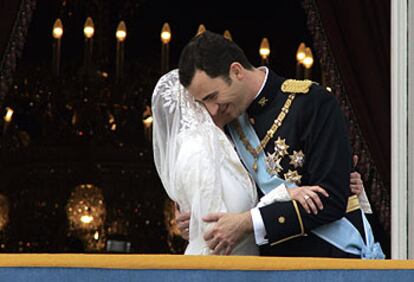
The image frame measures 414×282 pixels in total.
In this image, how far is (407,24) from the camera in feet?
15.5

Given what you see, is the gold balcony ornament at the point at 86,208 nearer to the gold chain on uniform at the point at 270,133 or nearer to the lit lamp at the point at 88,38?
the lit lamp at the point at 88,38

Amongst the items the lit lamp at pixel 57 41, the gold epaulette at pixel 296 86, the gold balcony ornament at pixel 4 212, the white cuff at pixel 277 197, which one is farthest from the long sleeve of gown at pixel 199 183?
the gold balcony ornament at pixel 4 212

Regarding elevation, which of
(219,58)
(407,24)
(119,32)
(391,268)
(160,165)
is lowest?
(391,268)

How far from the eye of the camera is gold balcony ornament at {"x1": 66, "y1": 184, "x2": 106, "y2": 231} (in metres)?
7.96

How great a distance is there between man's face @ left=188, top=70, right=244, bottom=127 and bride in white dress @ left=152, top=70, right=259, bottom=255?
4 cm

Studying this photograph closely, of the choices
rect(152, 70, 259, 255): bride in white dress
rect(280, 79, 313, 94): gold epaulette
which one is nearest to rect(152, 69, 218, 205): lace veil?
rect(152, 70, 259, 255): bride in white dress

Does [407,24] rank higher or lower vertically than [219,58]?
higher

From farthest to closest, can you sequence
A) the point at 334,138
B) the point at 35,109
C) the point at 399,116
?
1. the point at 35,109
2. the point at 399,116
3. the point at 334,138

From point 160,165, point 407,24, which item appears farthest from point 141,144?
point 160,165

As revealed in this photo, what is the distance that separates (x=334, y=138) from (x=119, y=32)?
4.37 m

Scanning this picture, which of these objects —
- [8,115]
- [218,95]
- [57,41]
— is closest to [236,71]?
[218,95]

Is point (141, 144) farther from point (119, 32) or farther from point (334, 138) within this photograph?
point (334, 138)

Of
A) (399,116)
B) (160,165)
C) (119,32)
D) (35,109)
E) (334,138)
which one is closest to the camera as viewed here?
(334,138)

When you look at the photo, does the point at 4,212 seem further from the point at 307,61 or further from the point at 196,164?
the point at 196,164
